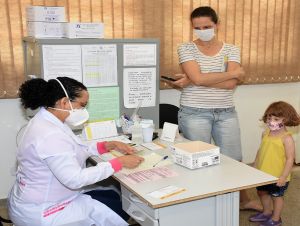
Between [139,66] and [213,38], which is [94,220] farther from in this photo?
[213,38]

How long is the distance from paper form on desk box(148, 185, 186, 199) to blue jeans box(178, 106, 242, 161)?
97cm

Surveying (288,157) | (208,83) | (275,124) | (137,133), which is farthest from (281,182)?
(137,133)

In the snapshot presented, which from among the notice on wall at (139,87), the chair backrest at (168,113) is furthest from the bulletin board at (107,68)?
the chair backrest at (168,113)

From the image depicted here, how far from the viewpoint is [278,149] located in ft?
8.80

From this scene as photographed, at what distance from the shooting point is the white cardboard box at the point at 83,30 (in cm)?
262

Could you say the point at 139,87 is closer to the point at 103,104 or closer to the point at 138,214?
the point at 103,104

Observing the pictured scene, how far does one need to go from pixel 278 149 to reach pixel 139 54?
3.79 feet

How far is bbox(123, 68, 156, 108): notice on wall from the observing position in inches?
111

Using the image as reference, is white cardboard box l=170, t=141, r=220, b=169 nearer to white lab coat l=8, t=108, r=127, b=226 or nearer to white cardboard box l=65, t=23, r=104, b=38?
white lab coat l=8, t=108, r=127, b=226

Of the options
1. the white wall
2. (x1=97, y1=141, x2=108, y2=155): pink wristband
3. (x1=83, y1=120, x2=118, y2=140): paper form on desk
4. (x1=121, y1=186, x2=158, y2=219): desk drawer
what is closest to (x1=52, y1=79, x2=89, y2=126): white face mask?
(x1=97, y1=141, x2=108, y2=155): pink wristband

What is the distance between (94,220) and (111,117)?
3.25ft

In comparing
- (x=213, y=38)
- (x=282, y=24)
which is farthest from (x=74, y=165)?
(x=282, y=24)

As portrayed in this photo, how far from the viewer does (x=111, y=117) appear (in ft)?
9.20

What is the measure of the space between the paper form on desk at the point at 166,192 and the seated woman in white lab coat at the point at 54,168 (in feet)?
0.86
